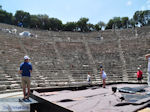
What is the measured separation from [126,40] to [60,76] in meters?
11.3

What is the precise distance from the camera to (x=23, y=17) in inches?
2077

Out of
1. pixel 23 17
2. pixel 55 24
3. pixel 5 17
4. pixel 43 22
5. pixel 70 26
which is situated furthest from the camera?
pixel 43 22

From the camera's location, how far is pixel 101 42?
21922 mm

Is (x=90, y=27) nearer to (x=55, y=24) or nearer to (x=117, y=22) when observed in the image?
(x=117, y=22)

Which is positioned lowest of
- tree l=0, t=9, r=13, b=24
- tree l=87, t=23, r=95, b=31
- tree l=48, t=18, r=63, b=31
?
tree l=87, t=23, r=95, b=31

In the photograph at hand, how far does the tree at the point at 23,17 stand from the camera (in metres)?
51.9

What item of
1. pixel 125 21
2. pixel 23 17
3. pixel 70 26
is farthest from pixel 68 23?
pixel 125 21

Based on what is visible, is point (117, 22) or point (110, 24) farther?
point (117, 22)

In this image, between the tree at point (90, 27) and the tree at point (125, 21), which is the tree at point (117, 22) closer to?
the tree at point (125, 21)

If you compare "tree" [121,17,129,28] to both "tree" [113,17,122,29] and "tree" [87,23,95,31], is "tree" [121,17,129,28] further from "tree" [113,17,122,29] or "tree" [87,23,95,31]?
"tree" [87,23,95,31]

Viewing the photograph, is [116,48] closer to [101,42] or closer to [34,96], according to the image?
[101,42]

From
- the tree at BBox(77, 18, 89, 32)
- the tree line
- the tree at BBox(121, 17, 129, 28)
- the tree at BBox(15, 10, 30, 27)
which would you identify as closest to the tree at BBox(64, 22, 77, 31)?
the tree line

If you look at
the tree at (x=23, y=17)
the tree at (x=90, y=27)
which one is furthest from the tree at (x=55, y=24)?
the tree at (x=90, y=27)

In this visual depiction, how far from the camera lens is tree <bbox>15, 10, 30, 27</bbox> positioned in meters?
51.9
